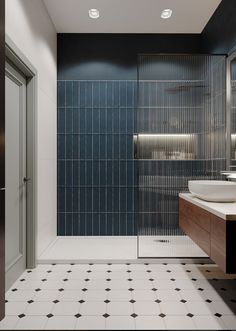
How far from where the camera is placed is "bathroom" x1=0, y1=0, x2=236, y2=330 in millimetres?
2166

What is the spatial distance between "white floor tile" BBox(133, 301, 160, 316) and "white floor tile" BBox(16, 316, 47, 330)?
2.26 feet

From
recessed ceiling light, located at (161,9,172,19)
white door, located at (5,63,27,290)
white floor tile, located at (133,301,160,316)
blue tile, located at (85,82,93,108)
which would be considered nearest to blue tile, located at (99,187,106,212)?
blue tile, located at (85,82,93,108)

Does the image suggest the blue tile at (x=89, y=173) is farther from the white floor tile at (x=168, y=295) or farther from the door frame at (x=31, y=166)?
the white floor tile at (x=168, y=295)

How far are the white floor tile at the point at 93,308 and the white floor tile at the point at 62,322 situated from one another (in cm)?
12

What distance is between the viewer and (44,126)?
3.32 m

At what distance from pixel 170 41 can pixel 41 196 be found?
2.91 metres

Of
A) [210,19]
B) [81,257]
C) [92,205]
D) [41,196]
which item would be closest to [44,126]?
[41,196]

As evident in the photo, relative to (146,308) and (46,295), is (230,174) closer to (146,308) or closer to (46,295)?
(146,308)

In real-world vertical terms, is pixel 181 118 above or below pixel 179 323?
above

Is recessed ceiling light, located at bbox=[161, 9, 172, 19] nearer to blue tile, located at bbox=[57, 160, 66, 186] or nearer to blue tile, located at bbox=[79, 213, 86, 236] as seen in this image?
blue tile, located at bbox=[57, 160, 66, 186]

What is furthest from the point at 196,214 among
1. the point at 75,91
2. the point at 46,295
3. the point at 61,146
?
the point at 75,91

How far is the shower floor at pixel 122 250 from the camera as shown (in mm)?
3102

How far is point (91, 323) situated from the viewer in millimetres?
1916

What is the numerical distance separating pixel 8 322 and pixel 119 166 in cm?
248
